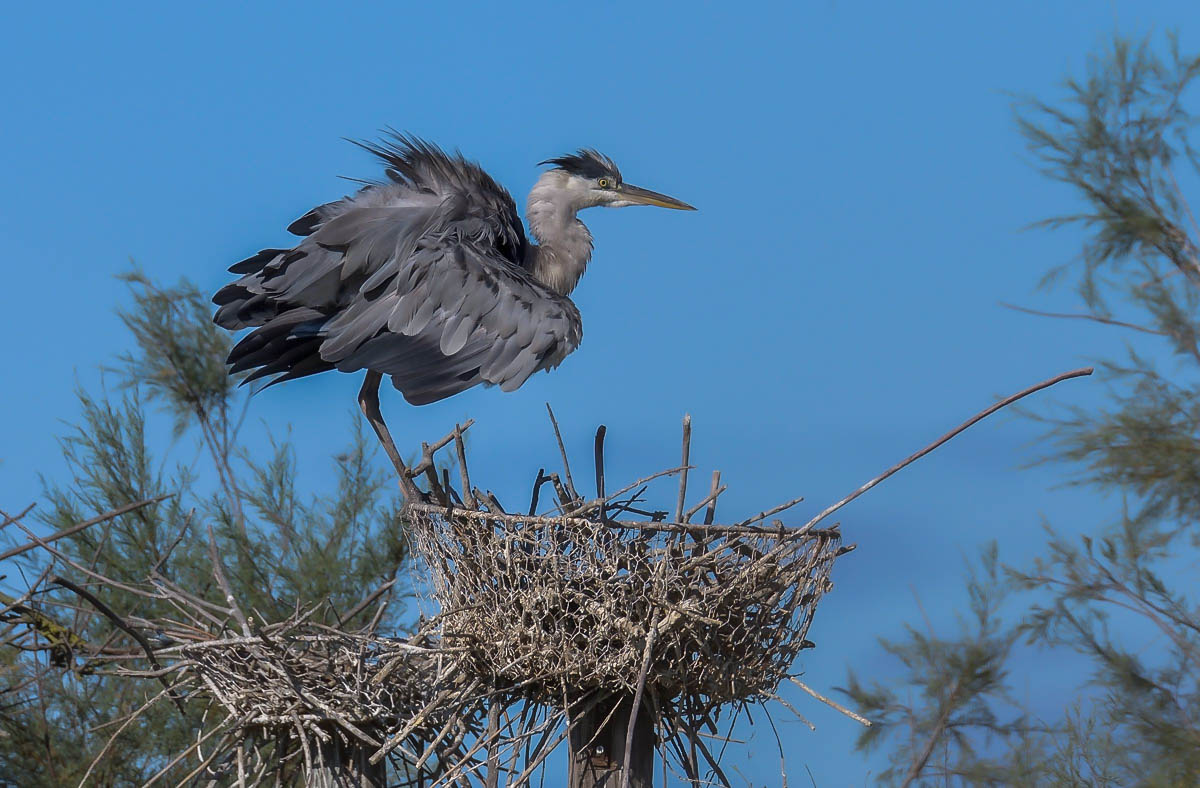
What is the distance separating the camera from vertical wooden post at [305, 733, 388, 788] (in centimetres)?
407

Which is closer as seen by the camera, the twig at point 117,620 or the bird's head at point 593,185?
the twig at point 117,620

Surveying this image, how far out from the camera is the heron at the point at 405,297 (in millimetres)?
4617

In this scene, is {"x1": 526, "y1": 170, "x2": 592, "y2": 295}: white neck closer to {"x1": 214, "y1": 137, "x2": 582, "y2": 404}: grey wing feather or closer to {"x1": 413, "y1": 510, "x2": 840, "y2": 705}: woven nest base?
{"x1": 214, "y1": 137, "x2": 582, "y2": 404}: grey wing feather

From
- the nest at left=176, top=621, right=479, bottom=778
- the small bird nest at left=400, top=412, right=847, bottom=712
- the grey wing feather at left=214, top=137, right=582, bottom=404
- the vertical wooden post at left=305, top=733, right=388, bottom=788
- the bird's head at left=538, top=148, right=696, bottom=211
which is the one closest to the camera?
the small bird nest at left=400, top=412, right=847, bottom=712

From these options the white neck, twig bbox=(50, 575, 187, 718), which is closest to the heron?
the white neck

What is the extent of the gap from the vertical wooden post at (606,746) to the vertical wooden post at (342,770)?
2.29 feet

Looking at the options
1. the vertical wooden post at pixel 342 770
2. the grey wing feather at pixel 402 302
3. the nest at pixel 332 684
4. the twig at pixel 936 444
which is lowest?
the vertical wooden post at pixel 342 770

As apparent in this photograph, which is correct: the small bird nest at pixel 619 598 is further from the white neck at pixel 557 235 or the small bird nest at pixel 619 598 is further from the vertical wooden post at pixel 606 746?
the white neck at pixel 557 235

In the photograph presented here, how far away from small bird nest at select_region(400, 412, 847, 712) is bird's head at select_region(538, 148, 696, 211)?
2646 mm

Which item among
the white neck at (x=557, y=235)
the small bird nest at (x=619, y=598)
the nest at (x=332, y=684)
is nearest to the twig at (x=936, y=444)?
the small bird nest at (x=619, y=598)

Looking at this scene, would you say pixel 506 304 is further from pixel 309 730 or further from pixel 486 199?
pixel 309 730

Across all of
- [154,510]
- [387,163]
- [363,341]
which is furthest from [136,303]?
[363,341]

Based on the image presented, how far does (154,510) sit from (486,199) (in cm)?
404

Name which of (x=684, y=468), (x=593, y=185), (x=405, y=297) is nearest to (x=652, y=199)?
(x=593, y=185)
